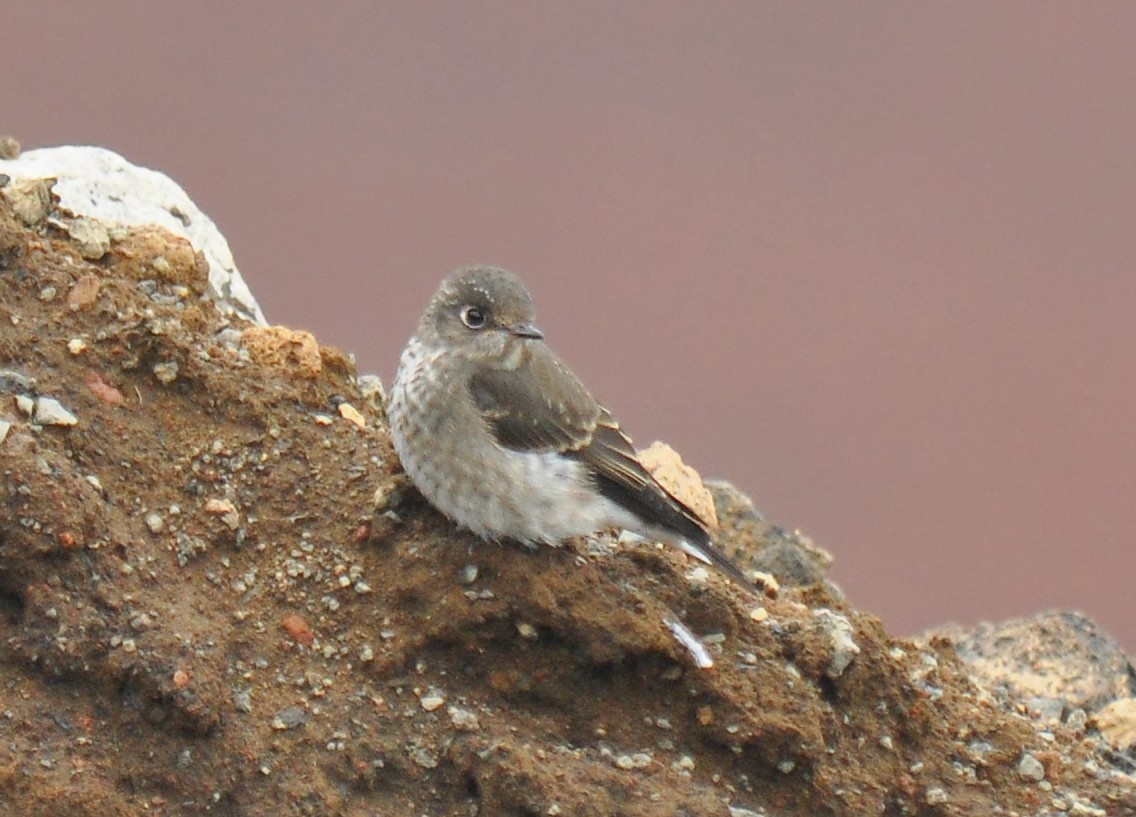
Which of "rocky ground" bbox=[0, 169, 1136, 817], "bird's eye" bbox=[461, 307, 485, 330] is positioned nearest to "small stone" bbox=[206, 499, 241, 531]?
"rocky ground" bbox=[0, 169, 1136, 817]

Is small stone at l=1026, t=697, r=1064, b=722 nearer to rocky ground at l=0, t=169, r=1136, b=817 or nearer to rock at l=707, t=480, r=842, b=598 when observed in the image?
rocky ground at l=0, t=169, r=1136, b=817

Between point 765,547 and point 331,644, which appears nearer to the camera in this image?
point 331,644

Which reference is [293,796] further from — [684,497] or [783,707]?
[684,497]

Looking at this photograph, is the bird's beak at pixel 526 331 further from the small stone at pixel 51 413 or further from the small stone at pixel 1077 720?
the small stone at pixel 1077 720

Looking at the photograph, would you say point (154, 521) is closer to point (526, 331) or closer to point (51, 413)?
point (51, 413)

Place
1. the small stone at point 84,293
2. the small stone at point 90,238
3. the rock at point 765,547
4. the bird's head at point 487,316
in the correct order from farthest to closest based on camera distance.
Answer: the rock at point 765,547
the small stone at point 90,238
the bird's head at point 487,316
the small stone at point 84,293

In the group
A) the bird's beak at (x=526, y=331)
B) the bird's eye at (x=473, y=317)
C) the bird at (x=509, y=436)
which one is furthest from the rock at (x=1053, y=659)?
the bird's eye at (x=473, y=317)

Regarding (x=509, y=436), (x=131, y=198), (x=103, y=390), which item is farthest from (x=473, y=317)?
(x=131, y=198)
